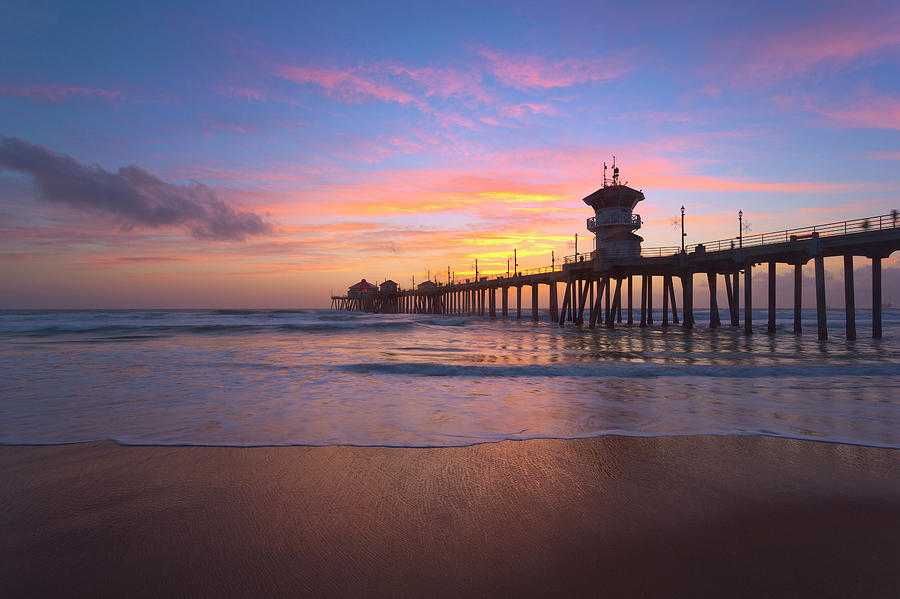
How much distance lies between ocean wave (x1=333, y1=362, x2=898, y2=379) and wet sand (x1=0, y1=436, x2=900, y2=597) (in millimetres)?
6451

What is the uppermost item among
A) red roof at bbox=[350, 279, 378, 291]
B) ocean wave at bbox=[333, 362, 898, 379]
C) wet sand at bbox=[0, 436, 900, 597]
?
red roof at bbox=[350, 279, 378, 291]

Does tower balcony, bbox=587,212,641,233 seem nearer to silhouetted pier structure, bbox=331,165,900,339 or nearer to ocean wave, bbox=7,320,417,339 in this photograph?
silhouetted pier structure, bbox=331,165,900,339

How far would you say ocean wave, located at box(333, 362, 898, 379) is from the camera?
36.7 feet

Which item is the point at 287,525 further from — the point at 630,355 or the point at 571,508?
the point at 630,355

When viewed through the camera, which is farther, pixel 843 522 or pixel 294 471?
pixel 294 471

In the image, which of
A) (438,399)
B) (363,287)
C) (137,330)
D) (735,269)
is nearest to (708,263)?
(735,269)

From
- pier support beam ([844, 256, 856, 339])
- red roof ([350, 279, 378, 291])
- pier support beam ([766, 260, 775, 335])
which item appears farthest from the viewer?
red roof ([350, 279, 378, 291])

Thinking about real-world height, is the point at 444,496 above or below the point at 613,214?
below

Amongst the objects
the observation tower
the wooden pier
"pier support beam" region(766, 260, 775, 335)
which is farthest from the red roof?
"pier support beam" region(766, 260, 775, 335)

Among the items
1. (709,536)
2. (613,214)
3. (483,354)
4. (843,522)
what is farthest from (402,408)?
(613,214)

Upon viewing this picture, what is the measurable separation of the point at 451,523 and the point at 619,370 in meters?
9.78

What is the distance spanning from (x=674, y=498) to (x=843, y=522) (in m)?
1.07

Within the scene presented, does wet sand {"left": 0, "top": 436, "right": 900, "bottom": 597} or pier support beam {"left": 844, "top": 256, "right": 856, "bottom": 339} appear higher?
pier support beam {"left": 844, "top": 256, "right": 856, "bottom": 339}

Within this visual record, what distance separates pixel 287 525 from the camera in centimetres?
317
